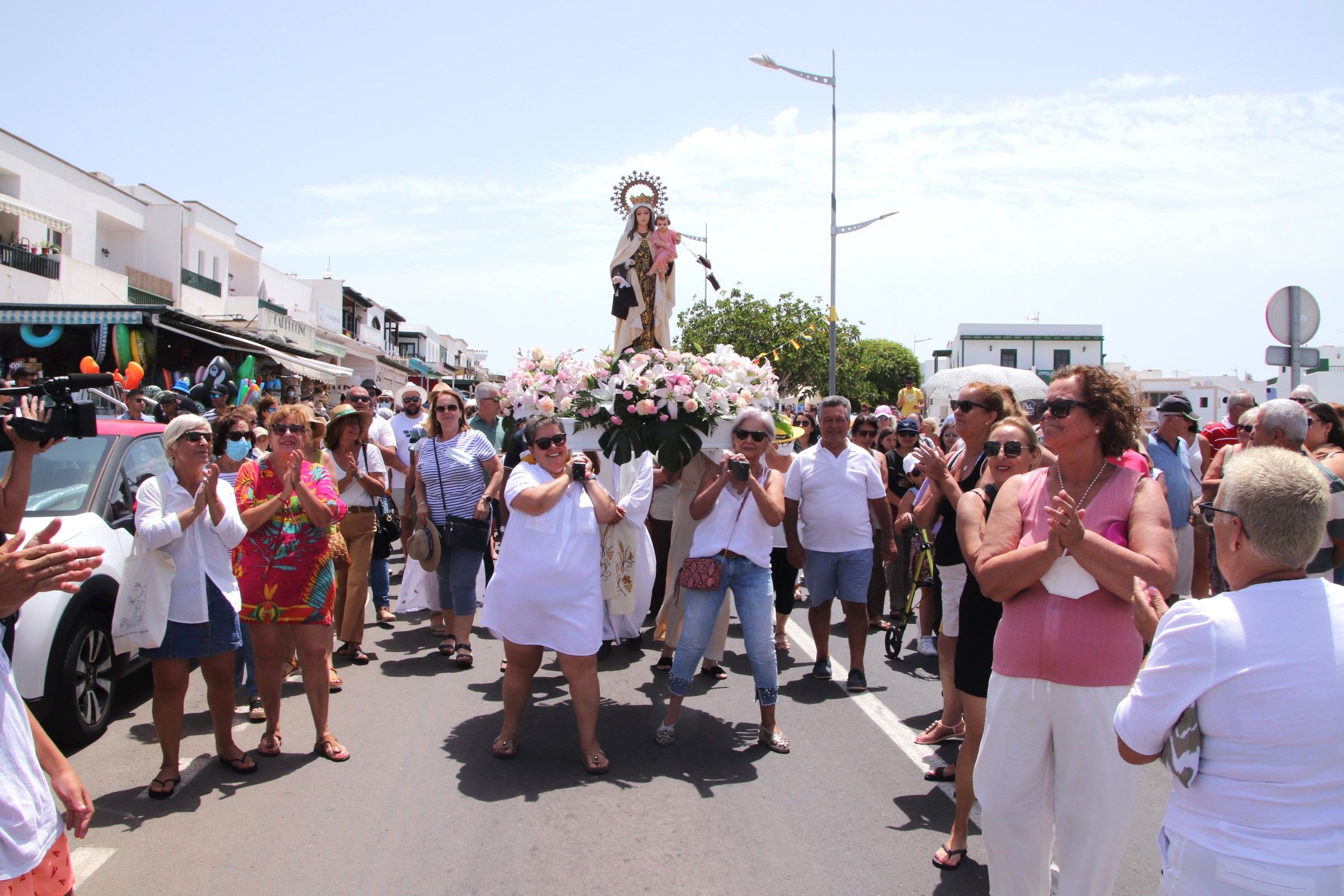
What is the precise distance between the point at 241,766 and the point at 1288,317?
27.8 ft

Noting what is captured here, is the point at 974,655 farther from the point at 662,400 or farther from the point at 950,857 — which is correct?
the point at 662,400

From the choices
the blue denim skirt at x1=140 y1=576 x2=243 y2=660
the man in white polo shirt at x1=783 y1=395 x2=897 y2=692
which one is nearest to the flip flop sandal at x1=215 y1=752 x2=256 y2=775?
the blue denim skirt at x1=140 y1=576 x2=243 y2=660

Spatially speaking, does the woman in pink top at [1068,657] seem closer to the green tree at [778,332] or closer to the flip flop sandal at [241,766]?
the flip flop sandal at [241,766]

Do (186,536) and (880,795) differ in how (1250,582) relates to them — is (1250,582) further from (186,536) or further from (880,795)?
(186,536)

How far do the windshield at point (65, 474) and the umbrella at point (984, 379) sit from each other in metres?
11.9

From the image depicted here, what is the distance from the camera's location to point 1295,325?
766cm

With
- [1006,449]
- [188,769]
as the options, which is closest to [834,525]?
[1006,449]

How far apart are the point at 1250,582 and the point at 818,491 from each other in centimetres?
449

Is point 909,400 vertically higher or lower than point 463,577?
higher

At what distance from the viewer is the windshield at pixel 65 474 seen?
538 cm

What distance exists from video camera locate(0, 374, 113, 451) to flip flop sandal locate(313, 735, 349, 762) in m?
2.55

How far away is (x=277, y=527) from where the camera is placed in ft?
16.8

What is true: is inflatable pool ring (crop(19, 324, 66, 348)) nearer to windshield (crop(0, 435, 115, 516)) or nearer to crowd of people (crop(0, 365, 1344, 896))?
crowd of people (crop(0, 365, 1344, 896))

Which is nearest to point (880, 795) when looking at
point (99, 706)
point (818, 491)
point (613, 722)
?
point (613, 722)
